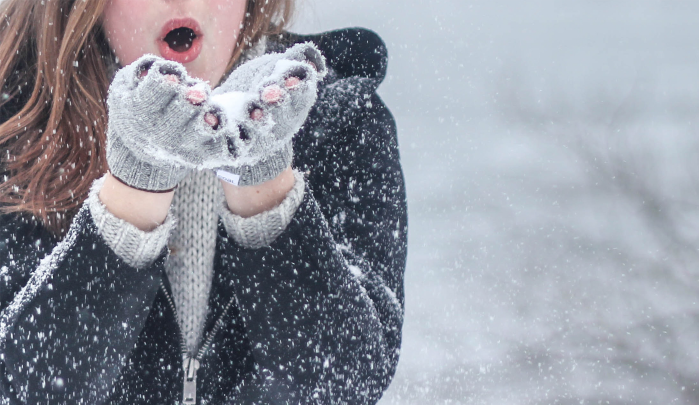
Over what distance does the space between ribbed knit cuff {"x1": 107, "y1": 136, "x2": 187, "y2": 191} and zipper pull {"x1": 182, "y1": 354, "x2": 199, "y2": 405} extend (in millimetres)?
348

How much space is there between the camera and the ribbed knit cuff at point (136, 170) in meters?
0.78

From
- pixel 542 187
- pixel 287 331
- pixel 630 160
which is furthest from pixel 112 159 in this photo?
pixel 542 187

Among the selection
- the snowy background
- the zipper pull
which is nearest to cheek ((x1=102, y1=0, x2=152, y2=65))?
the zipper pull

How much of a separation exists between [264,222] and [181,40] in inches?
14.4

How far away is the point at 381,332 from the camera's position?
98 centimetres

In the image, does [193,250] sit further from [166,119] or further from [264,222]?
[166,119]

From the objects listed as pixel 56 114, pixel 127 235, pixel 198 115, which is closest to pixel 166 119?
pixel 198 115

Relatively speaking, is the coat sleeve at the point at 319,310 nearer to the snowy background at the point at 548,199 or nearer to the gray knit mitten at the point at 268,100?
the gray knit mitten at the point at 268,100

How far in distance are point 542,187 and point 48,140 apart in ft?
12.0

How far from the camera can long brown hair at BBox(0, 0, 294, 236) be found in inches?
40.6

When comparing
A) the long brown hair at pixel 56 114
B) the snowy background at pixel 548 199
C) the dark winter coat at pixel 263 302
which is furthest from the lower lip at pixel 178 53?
the snowy background at pixel 548 199

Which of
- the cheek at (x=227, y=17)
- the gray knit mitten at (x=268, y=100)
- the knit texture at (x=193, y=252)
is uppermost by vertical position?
the gray knit mitten at (x=268, y=100)

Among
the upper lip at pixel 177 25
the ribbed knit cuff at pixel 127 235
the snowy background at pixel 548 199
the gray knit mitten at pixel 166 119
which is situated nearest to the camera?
the gray knit mitten at pixel 166 119

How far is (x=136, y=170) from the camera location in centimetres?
79
